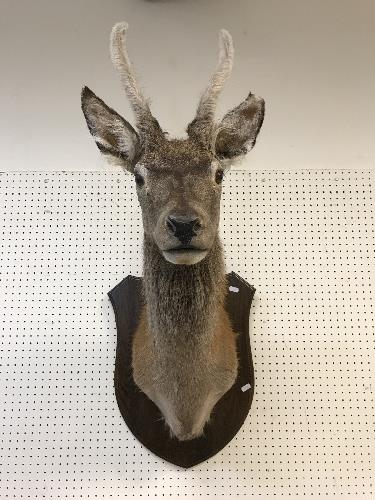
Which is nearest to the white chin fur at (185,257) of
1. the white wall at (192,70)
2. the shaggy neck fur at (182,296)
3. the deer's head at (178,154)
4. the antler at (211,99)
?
the deer's head at (178,154)

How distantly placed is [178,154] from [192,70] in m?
1.11

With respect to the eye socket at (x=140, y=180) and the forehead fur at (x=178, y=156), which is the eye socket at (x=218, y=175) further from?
the eye socket at (x=140, y=180)

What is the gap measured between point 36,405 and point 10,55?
164 centimetres

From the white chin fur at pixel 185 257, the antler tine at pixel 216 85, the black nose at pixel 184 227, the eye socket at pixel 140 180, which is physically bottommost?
the white chin fur at pixel 185 257

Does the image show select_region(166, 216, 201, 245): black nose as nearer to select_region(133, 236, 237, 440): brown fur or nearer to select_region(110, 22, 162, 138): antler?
select_region(133, 236, 237, 440): brown fur

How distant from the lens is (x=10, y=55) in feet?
8.37

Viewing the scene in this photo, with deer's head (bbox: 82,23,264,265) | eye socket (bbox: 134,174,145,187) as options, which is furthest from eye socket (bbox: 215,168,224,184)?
eye socket (bbox: 134,174,145,187)

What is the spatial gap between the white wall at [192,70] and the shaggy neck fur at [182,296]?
86 centimetres

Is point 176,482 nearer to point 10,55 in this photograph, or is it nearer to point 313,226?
point 313,226

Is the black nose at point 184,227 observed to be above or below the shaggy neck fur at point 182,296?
above

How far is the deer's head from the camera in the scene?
1.44 metres

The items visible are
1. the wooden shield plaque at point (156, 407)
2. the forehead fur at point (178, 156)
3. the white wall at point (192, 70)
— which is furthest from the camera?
the white wall at point (192, 70)

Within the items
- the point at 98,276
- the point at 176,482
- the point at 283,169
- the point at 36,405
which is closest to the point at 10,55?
the point at 98,276

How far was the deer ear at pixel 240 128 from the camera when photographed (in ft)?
5.71
